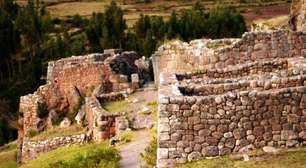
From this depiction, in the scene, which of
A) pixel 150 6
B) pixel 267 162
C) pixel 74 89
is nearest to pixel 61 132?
pixel 74 89

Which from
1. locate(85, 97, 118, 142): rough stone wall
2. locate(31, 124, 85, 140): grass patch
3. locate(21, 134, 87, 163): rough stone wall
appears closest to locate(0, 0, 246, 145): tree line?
locate(31, 124, 85, 140): grass patch

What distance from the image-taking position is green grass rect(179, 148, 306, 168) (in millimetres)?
10875

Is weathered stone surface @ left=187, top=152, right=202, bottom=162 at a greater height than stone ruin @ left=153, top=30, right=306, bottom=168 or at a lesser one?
lesser

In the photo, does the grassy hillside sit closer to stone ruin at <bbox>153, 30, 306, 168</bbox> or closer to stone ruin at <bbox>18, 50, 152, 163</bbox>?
stone ruin at <bbox>18, 50, 152, 163</bbox>

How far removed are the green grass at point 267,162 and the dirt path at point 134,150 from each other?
148 inches

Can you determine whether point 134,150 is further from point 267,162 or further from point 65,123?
point 65,123

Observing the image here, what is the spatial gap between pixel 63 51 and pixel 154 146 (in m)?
57.2

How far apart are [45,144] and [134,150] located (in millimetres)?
7556

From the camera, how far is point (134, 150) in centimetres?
1719

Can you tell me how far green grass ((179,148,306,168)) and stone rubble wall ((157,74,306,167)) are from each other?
0.21m

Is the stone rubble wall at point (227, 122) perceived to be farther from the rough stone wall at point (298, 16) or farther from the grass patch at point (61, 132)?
the rough stone wall at point (298, 16)

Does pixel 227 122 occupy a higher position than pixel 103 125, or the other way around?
pixel 227 122

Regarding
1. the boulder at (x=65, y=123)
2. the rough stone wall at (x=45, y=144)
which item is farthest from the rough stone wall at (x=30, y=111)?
the rough stone wall at (x=45, y=144)

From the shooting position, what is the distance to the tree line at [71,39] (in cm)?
6384
